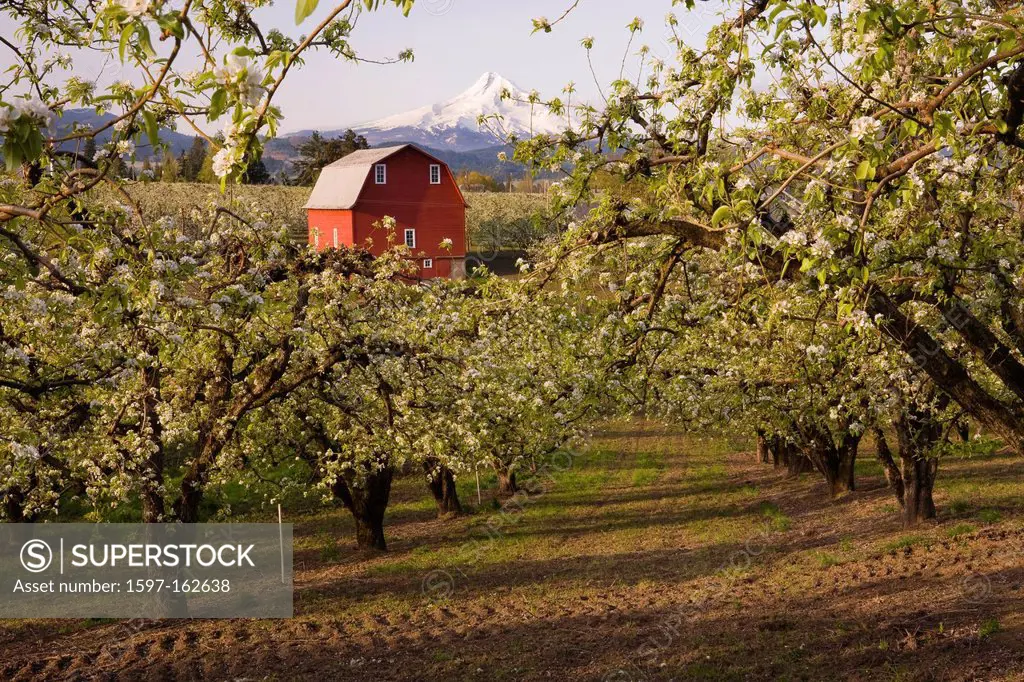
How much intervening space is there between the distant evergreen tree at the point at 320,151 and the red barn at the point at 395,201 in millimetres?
22266

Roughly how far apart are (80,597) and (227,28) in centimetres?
1403

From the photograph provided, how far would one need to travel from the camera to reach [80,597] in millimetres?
17719

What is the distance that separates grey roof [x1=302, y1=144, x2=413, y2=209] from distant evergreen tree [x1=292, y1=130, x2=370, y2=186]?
858 inches

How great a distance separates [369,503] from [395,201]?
37.5m

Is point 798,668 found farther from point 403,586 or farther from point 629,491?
point 629,491

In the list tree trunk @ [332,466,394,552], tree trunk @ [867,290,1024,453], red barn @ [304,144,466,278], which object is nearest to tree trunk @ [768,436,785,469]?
tree trunk @ [332,466,394,552]

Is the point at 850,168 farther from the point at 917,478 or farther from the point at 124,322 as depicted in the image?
the point at 917,478

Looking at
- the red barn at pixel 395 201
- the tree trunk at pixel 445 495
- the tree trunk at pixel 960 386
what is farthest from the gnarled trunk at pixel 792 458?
the red barn at pixel 395 201

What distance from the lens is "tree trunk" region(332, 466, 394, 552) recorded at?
21.2 metres

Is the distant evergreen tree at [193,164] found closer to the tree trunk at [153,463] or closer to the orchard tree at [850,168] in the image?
the tree trunk at [153,463]

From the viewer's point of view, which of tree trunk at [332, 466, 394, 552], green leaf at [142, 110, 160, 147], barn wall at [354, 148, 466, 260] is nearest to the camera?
green leaf at [142, 110, 160, 147]

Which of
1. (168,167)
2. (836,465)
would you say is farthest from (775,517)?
(168,167)

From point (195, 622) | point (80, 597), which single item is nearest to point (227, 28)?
point (195, 622)

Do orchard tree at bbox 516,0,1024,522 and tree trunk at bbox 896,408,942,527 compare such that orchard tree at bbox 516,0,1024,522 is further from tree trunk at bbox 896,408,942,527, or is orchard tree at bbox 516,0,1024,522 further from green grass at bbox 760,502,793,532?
green grass at bbox 760,502,793,532
